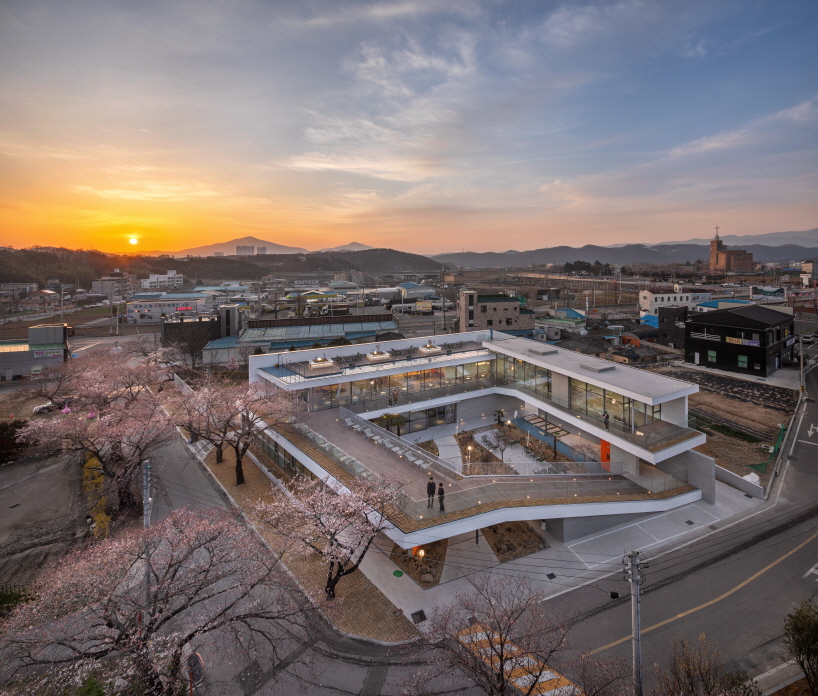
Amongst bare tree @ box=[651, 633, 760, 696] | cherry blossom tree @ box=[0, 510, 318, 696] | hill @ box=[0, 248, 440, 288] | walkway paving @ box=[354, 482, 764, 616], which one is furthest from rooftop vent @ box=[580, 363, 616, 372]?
hill @ box=[0, 248, 440, 288]

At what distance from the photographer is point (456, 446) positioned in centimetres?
2212

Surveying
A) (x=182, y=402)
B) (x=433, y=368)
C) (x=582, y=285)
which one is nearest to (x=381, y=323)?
(x=433, y=368)

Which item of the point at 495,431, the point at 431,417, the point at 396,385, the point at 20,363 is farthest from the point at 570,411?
Result: the point at 20,363

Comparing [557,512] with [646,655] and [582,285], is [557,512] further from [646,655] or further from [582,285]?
[582,285]

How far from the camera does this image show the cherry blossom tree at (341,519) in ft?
37.0

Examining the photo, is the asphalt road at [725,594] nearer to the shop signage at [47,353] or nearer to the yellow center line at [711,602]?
the yellow center line at [711,602]

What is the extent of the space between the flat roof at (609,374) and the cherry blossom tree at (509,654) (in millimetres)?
9297

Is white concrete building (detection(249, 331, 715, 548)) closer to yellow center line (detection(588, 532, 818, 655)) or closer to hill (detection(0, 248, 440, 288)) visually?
yellow center line (detection(588, 532, 818, 655))

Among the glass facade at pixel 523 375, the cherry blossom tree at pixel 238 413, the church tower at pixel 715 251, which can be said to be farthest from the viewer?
the church tower at pixel 715 251

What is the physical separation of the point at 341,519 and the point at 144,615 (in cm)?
480

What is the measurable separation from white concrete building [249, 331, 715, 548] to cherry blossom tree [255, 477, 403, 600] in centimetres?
69

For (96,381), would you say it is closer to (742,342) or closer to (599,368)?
(599,368)

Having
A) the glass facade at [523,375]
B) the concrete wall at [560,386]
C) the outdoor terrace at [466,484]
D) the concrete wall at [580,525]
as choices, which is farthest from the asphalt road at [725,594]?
the glass facade at [523,375]

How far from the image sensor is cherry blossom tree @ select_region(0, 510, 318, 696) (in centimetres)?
732
